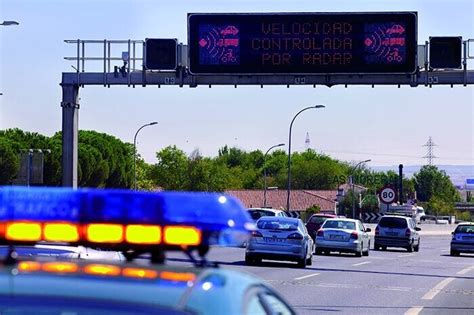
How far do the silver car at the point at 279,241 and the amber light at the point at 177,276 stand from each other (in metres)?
26.7

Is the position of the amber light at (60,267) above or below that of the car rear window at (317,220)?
above

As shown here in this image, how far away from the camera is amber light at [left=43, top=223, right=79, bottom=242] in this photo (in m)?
4.62

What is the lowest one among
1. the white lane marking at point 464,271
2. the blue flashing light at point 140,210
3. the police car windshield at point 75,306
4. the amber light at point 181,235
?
the white lane marking at point 464,271

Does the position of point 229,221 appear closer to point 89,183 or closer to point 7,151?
point 7,151

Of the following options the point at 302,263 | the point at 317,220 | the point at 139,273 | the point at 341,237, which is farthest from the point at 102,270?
the point at 317,220

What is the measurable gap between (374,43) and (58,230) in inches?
1143

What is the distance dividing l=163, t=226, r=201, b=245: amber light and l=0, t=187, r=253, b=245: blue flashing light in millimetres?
20

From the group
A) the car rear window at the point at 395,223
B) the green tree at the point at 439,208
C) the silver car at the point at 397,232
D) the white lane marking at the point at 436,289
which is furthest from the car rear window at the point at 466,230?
the green tree at the point at 439,208

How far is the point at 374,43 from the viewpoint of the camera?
33062 mm

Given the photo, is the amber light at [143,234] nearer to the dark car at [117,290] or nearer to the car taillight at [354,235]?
the dark car at [117,290]

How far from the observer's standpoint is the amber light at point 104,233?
4.60 m

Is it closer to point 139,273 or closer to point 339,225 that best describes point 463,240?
point 339,225

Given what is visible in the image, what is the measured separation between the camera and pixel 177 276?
171 inches

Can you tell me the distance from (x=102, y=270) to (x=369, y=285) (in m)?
21.7
